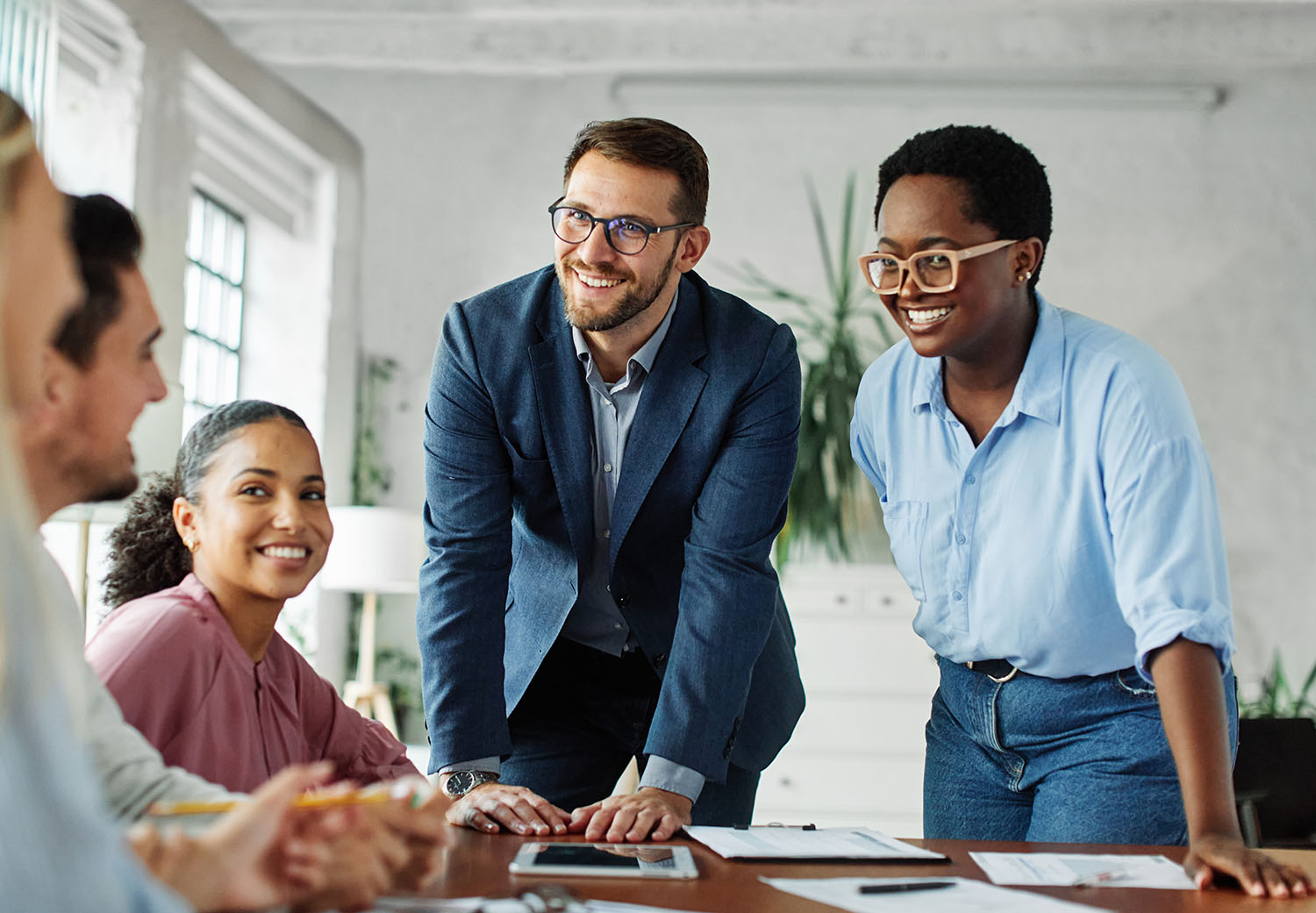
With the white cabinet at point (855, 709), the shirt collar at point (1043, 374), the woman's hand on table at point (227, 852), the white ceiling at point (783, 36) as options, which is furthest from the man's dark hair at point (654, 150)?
the white ceiling at point (783, 36)

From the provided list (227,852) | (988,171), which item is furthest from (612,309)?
(227,852)

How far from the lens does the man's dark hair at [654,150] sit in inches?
75.9

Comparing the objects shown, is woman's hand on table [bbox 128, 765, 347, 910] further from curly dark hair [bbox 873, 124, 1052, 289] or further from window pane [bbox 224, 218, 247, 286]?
window pane [bbox 224, 218, 247, 286]

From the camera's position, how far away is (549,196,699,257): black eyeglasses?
1888 millimetres

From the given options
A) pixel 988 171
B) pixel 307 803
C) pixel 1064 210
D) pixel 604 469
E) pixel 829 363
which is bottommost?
pixel 307 803

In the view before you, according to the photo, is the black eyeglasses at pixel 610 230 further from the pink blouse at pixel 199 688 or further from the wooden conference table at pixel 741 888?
the wooden conference table at pixel 741 888

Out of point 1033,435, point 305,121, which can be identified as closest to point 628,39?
point 305,121

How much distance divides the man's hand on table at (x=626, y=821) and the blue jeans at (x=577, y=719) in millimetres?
446

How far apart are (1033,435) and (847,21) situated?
4.85 metres

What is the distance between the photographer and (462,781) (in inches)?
71.6

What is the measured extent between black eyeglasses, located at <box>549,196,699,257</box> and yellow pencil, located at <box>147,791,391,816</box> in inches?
43.6

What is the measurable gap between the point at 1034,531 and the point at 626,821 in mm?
733

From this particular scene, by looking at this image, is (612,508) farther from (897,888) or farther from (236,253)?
(236,253)

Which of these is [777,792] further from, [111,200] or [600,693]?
[111,200]
